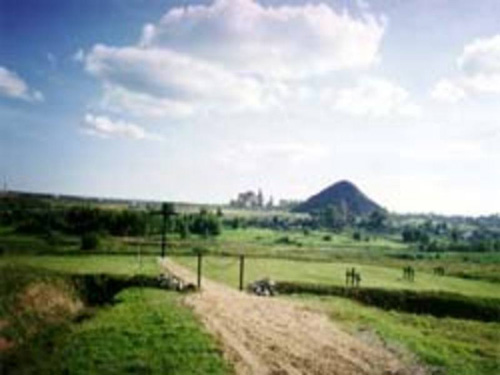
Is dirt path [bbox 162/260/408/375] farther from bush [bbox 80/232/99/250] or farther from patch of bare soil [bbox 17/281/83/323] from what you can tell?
bush [bbox 80/232/99/250]

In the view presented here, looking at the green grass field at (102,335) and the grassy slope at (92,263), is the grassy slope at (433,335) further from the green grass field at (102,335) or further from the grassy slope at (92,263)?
the grassy slope at (92,263)

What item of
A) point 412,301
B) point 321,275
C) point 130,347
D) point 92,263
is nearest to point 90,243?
point 92,263

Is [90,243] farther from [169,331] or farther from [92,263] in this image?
[169,331]

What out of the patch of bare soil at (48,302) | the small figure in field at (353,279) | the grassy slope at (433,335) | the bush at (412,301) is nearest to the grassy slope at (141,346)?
the patch of bare soil at (48,302)

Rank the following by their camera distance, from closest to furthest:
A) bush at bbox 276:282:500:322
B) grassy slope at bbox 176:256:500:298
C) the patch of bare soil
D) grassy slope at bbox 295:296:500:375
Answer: grassy slope at bbox 295:296:500:375
the patch of bare soil
bush at bbox 276:282:500:322
grassy slope at bbox 176:256:500:298

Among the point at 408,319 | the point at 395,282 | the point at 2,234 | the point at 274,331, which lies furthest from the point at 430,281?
the point at 2,234

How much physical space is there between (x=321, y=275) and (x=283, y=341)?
2779 centimetres

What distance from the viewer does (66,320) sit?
1330 inches

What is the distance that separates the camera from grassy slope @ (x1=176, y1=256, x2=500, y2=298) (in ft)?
163

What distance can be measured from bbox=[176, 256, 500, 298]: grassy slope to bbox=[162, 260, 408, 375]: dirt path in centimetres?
1221

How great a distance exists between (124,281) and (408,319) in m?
18.5

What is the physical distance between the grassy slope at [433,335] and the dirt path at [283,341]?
5.17 ft

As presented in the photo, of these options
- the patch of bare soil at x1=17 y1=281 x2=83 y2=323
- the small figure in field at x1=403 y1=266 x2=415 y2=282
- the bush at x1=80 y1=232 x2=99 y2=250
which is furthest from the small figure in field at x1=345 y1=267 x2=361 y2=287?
the bush at x1=80 y1=232 x2=99 y2=250

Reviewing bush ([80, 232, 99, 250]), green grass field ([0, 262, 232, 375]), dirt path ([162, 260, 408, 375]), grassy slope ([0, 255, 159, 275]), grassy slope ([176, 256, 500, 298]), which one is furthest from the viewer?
bush ([80, 232, 99, 250])
